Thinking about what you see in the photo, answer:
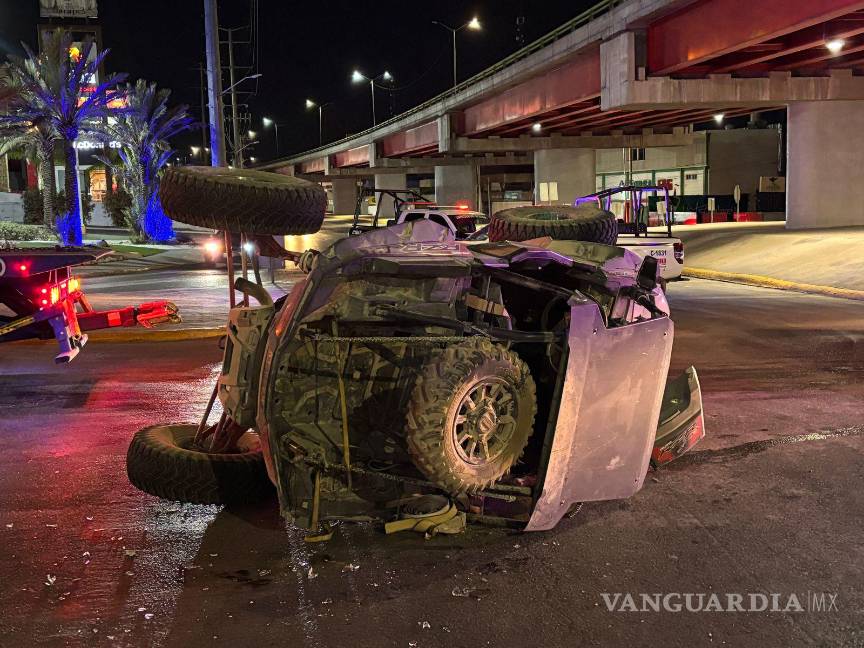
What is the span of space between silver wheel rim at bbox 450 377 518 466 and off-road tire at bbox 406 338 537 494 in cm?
2

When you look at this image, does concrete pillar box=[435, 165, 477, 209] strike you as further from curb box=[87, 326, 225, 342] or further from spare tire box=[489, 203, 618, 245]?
spare tire box=[489, 203, 618, 245]

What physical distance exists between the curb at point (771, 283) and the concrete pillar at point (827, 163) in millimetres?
9460

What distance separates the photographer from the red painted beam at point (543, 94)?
3167 cm

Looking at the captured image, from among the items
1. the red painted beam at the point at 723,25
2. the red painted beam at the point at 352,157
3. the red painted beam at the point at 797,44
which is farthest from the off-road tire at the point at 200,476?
the red painted beam at the point at 352,157

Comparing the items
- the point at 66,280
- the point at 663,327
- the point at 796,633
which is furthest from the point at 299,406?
the point at 66,280

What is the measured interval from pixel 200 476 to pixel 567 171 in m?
50.7

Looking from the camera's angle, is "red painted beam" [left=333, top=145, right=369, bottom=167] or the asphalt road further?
"red painted beam" [left=333, top=145, right=369, bottom=167]

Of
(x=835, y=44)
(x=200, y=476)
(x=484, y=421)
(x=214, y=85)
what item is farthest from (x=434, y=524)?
(x=835, y=44)

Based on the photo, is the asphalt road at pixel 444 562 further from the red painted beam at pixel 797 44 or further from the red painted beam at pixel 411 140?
the red painted beam at pixel 411 140

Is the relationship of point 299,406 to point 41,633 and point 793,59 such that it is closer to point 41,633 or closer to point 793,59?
point 41,633

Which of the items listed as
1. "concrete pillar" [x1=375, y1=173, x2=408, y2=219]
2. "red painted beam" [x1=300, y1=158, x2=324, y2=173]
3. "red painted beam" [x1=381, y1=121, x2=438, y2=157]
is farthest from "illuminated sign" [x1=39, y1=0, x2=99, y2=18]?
"red painted beam" [x1=381, y1=121, x2=438, y2=157]

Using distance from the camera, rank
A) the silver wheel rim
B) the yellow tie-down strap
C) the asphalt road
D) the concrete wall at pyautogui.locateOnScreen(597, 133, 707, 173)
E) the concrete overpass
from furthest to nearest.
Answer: the concrete wall at pyautogui.locateOnScreen(597, 133, 707, 173)
the concrete overpass
the yellow tie-down strap
the silver wheel rim
the asphalt road

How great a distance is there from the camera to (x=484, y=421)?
456cm

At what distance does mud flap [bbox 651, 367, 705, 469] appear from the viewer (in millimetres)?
5547
